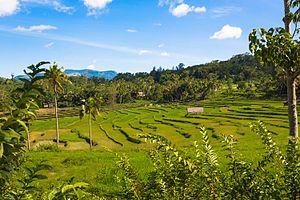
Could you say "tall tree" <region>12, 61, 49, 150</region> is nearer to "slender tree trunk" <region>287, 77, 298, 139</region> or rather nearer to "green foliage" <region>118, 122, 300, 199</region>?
"green foliage" <region>118, 122, 300, 199</region>

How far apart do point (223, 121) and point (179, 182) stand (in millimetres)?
60741

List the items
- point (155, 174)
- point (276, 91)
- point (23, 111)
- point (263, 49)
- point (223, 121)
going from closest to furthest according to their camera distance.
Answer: point (23, 111) < point (155, 174) < point (263, 49) < point (223, 121) < point (276, 91)

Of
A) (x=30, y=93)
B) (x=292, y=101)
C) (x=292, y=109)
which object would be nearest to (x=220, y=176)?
(x=30, y=93)

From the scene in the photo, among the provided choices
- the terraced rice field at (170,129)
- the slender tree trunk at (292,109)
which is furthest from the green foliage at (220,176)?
the terraced rice field at (170,129)

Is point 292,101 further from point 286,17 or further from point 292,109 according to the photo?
point 286,17

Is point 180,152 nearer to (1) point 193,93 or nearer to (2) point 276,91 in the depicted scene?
(2) point 276,91

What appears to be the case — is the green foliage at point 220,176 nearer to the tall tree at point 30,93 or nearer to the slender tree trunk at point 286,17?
the tall tree at point 30,93

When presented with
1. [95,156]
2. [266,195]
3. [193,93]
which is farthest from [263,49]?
[193,93]

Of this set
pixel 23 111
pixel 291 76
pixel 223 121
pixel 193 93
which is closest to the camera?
pixel 23 111

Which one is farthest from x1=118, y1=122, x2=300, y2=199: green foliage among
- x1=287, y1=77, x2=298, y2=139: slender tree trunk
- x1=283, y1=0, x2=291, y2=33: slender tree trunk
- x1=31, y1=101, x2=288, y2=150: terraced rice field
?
x1=31, y1=101, x2=288, y2=150: terraced rice field

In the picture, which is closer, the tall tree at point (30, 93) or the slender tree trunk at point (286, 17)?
the tall tree at point (30, 93)

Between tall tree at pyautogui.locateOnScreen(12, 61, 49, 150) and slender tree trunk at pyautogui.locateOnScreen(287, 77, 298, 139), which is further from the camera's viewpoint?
slender tree trunk at pyautogui.locateOnScreen(287, 77, 298, 139)

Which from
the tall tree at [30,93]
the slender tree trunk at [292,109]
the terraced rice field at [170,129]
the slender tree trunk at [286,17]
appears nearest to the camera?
the tall tree at [30,93]

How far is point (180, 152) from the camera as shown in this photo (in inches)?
119
